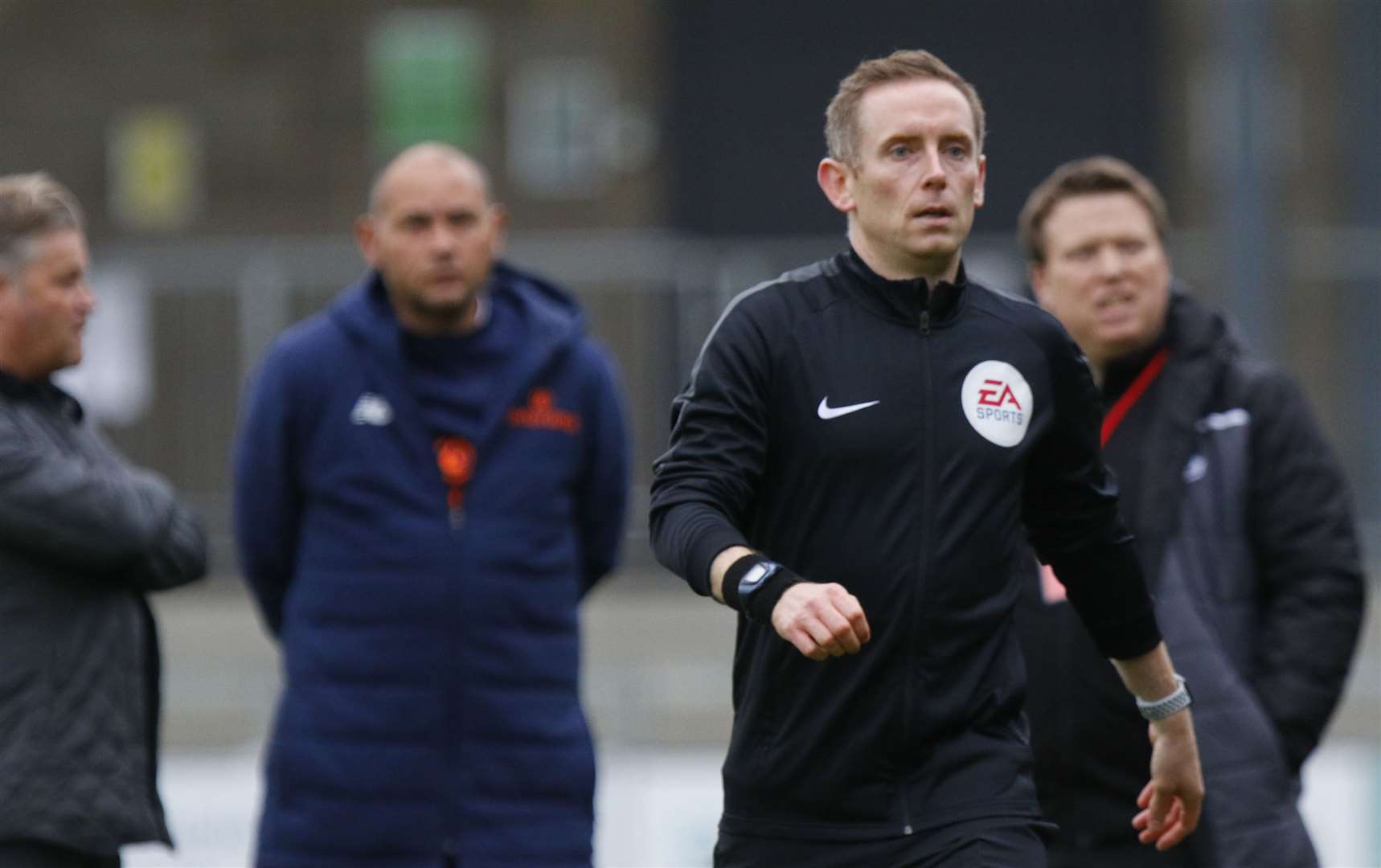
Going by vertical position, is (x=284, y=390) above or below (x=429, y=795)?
above

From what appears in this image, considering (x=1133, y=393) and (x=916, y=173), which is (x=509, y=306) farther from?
(x=916, y=173)

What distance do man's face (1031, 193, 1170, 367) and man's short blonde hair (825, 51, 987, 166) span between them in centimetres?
109

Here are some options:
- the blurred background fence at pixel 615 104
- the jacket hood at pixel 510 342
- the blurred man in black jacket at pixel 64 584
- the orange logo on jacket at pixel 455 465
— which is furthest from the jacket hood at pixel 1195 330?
the blurred background fence at pixel 615 104

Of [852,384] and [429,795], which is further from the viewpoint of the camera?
[429,795]

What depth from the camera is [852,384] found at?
4215mm

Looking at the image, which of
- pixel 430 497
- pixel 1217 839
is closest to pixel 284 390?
pixel 430 497

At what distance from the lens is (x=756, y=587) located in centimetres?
386

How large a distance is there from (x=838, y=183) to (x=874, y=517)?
63 cm

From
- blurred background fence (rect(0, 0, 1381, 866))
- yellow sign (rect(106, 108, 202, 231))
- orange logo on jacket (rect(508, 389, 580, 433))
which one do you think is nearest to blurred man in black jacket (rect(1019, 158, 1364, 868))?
orange logo on jacket (rect(508, 389, 580, 433))

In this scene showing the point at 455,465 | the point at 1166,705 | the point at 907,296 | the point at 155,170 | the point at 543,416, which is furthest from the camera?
the point at 155,170

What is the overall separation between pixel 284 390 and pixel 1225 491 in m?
2.22

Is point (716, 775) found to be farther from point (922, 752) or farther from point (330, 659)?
point (922, 752)

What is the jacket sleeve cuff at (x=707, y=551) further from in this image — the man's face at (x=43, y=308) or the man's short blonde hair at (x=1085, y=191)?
the man's short blonde hair at (x=1085, y=191)

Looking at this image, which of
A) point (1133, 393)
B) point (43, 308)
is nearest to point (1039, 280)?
point (1133, 393)
